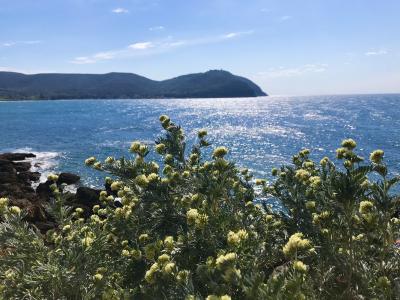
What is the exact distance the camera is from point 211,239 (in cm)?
514

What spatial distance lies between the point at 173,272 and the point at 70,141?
5995 centimetres

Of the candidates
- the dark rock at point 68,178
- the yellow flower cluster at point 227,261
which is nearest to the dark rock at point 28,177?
the dark rock at point 68,178

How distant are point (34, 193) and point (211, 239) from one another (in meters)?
25.2

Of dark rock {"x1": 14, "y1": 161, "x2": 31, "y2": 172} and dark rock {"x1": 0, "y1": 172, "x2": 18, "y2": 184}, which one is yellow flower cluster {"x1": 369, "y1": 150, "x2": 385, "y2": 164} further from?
dark rock {"x1": 14, "y1": 161, "x2": 31, "y2": 172}

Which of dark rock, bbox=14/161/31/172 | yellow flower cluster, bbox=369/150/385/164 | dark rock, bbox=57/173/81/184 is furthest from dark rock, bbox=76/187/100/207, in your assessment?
yellow flower cluster, bbox=369/150/385/164

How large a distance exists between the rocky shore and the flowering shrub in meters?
7.48

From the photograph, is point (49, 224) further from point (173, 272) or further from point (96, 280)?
point (173, 272)

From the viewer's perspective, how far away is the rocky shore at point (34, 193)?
19.7m

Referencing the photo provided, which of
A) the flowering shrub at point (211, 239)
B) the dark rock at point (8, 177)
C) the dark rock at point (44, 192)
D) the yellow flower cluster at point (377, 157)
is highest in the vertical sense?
the yellow flower cluster at point (377, 157)

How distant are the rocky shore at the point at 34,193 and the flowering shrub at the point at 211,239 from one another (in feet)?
24.5

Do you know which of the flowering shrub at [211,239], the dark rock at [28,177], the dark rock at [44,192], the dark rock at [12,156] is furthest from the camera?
the dark rock at [12,156]

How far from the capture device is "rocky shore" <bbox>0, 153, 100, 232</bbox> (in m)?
19.7

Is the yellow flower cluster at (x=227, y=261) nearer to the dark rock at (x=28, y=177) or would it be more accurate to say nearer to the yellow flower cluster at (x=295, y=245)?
the yellow flower cluster at (x=295, y=245)

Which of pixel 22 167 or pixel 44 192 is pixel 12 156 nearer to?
pixel 22 167
